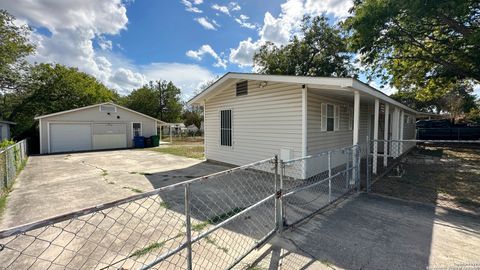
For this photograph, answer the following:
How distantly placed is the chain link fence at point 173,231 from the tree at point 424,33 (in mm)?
5591

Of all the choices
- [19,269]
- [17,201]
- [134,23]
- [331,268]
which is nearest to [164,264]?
[19,269]

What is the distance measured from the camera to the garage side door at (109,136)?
1684 centimetres

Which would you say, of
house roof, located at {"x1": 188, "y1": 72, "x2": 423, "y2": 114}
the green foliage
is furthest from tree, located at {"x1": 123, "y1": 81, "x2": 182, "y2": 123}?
house roof, located at {"x1": 188, "y1": 72, "x2": 423, "y2": 114}

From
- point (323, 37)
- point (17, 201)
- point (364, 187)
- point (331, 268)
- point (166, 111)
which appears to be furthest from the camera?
point (166, 111)

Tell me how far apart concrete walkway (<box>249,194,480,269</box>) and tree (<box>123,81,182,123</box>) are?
1416 inches

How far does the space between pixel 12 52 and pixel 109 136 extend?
10.5 metres

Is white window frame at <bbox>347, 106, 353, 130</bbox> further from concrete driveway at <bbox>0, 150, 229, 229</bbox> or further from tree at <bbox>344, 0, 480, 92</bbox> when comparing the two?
concrete driveway at <bbox>0, 150, 229, 229</bbox>

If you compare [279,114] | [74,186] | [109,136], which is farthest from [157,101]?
[279,114]

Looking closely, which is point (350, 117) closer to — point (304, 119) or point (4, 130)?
point (304, 119)

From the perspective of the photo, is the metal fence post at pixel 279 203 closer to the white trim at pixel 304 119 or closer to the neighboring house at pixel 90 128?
the white trim at pixel 304 119

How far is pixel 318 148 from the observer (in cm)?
747

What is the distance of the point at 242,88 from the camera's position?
8445 mm

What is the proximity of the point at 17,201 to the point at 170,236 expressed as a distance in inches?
172

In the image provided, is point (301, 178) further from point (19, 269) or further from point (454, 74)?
point (454, 74)
